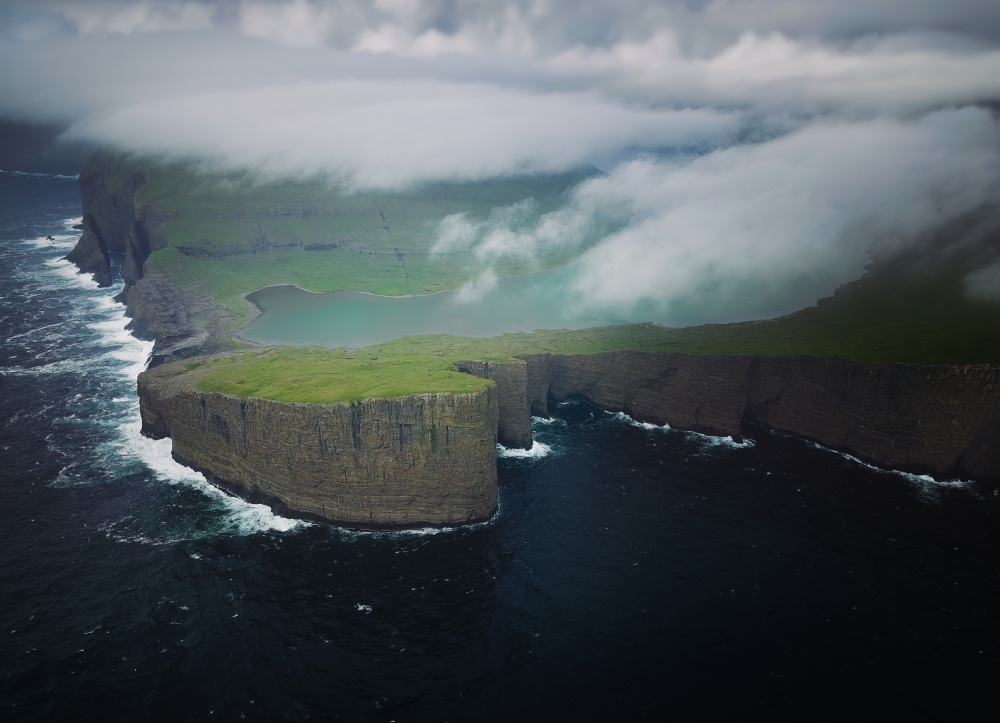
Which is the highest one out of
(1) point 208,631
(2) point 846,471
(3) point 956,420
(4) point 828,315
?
(4) point 828,315

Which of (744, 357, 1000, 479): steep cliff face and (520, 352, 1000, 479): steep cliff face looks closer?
(744, 357, 1000, 479): steep cliff face

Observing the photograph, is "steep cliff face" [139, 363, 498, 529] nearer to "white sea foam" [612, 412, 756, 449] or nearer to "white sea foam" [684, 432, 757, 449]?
"white sea foam" [612, 412, 756, 449]

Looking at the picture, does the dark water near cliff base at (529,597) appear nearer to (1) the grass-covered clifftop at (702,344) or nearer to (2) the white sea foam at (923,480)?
(2) the white sea foam at (923,480)

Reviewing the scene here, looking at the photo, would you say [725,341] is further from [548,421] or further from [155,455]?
A: [155,455]

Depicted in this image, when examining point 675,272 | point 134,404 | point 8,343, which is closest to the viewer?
point 134,404

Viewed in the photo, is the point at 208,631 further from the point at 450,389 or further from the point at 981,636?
the point at 981,636

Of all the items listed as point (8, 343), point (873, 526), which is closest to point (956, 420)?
point (873, 526)

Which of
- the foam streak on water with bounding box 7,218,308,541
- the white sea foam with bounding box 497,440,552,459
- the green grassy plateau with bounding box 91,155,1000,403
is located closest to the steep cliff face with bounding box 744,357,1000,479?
the green grassy plateau with bounding box 91,155,1000,403
